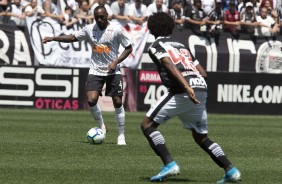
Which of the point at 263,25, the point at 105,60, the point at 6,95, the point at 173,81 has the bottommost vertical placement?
the point at 6,95

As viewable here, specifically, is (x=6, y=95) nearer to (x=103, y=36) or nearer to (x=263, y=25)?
(x=263, y=25)

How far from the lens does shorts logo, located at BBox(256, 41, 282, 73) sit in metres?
29.9

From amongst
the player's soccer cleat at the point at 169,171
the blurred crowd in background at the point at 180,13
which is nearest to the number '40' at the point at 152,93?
the blurred crowd in background at the point at 180,13

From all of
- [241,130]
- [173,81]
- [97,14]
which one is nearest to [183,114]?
[173,81]

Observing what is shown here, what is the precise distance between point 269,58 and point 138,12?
193 inches

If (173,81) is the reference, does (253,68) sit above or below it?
below

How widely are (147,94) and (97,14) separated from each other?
1264cm

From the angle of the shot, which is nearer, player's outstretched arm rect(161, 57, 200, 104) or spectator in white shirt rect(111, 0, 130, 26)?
player's outstretched arm rect(161, 57, 200, 104)

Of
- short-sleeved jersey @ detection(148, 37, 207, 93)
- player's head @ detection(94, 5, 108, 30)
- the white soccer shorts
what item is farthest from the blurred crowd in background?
the white soccer shorts

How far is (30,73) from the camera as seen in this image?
27938mm

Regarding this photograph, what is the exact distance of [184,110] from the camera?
1111cm

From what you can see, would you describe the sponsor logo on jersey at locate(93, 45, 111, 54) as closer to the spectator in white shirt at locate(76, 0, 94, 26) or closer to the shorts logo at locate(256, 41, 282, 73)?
the spectator in white shirt at locate(76, 0, 94, 26)

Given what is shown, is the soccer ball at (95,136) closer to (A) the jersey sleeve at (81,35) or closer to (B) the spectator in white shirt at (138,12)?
(A) the jersey sleeve at (81,35)

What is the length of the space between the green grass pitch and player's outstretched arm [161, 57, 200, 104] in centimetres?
127
